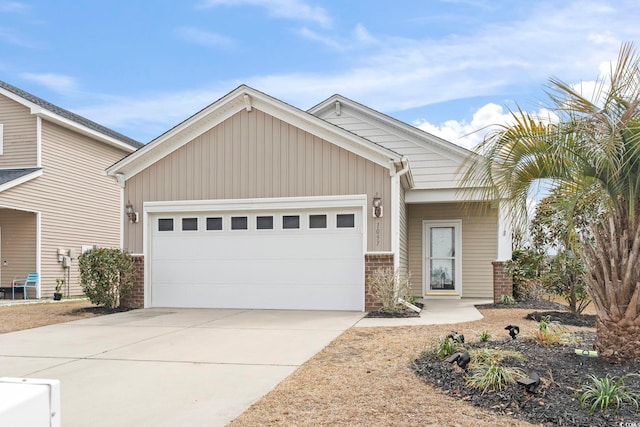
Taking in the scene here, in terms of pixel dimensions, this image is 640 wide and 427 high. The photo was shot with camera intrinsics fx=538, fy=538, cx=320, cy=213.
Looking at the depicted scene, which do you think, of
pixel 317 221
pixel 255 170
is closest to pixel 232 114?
pixel 255 170

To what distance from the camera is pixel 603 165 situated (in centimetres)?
518

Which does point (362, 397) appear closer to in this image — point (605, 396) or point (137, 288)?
point (605, 396)

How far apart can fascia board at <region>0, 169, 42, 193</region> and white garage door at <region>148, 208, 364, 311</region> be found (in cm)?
541

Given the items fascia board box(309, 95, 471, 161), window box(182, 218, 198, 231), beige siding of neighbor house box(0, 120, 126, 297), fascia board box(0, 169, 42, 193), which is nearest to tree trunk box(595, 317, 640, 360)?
fascia board box(309, 95, 471, 161)

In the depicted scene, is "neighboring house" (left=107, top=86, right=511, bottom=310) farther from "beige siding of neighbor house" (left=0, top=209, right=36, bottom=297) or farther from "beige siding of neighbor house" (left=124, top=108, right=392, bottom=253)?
"beige siding of neighbor house" (left=0, top=209, right=36, bottom=297)

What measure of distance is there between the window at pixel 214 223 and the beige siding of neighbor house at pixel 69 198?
6912 mm

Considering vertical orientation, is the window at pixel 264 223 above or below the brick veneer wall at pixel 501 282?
above

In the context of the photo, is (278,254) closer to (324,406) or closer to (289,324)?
(289,324)

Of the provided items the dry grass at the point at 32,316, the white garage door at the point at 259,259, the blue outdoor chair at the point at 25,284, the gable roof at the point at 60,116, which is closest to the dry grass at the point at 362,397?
the white garage door at the point at 259,259

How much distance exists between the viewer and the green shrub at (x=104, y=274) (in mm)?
12102

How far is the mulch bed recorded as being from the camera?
4.14m

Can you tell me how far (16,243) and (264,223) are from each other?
956 cm

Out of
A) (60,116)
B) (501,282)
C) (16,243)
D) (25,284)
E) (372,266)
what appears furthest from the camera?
(60,116)

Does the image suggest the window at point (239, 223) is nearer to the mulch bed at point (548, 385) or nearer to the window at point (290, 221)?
the window at point (290, 221)
